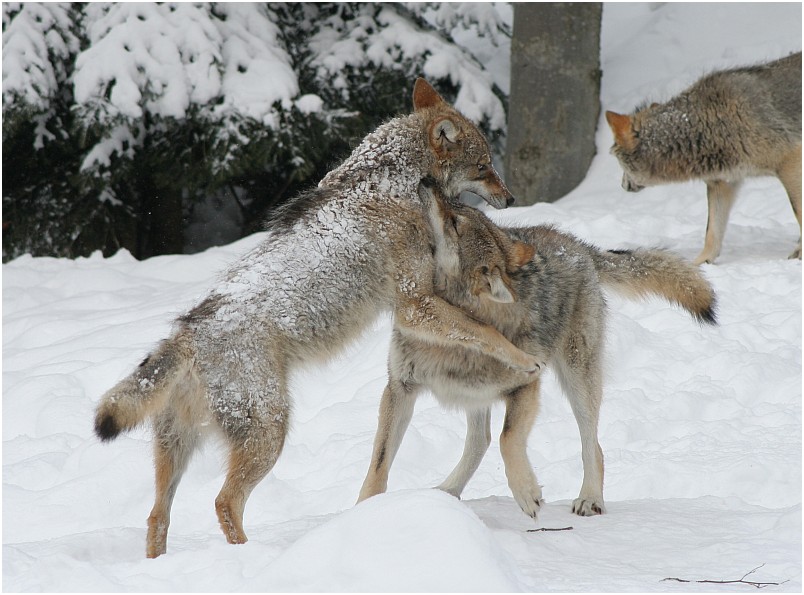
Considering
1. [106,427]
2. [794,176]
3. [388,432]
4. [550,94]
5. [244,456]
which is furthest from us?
[550,94]

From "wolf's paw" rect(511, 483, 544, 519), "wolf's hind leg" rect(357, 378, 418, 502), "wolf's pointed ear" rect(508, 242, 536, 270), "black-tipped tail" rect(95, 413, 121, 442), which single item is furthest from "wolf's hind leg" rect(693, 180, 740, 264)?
"black-tipped tail" rect(95, 413, 121, 442)

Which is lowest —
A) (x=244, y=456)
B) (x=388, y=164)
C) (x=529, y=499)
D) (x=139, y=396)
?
(x=529, y=499)

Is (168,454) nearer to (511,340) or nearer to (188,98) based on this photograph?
(511,340)

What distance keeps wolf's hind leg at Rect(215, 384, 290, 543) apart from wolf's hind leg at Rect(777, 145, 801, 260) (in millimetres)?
6216

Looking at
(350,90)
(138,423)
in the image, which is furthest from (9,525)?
(350,90)

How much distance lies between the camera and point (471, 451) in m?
5.34

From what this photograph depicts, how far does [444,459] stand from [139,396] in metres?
2.60

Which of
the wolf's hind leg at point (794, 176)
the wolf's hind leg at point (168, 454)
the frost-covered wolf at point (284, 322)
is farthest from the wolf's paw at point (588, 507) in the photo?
the wolf's hind leg at point (794, 176)

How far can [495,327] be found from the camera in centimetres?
511

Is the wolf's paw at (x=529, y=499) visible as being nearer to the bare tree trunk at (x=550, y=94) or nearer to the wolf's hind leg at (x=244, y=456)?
the wolf's hind leg at (x=244, y=456)

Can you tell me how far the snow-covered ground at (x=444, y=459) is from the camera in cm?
320

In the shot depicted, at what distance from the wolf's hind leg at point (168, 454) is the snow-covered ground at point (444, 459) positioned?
26 centimetres

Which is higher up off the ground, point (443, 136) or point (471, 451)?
point (443, 136)

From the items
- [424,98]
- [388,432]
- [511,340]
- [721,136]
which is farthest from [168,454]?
[721,136]
